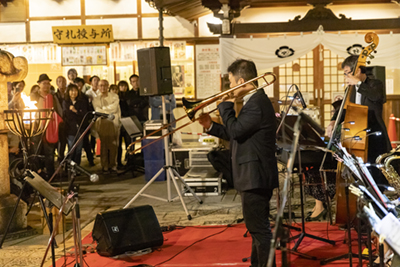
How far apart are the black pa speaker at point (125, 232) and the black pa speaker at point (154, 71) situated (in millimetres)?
2367

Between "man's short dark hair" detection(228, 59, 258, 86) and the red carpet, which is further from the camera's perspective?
the red carpet

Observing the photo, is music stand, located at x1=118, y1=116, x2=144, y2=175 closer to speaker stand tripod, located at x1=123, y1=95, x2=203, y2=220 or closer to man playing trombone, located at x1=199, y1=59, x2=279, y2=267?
speaker stand tripod, located at x1=123, y1=95, x2=203, y2=220

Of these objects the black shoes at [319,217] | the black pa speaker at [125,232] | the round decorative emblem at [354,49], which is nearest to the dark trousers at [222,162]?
the black shoes at [319,217]

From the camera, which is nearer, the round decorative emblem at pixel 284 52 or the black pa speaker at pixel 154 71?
the black pa speaker at pixel 154 71

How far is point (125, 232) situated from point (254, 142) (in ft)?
6.68

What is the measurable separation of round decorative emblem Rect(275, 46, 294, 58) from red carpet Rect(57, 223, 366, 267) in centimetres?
530

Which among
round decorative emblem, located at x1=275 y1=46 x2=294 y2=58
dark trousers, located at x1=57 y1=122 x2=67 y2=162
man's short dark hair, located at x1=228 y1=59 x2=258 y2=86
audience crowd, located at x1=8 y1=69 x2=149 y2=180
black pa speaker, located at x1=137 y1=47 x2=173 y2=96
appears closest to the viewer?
man's short dark hair, located at x1=228 y1=59 x2=258 y2=86

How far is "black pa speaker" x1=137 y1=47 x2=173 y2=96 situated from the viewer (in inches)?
278

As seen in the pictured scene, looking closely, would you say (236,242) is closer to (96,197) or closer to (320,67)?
(96,197)

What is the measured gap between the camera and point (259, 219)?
3.94 meters

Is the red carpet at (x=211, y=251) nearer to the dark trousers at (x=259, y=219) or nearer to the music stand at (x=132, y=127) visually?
the dark trousers at (x=259, y=219)

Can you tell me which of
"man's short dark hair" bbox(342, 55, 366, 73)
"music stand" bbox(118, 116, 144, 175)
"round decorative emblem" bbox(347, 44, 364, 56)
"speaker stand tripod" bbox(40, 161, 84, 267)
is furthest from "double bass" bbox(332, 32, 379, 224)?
"music stand" bbox(118, 116, 144, 175)

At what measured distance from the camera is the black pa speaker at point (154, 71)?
7.06 m

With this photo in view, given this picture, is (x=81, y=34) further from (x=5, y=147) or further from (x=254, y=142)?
(x=254, y=142)
